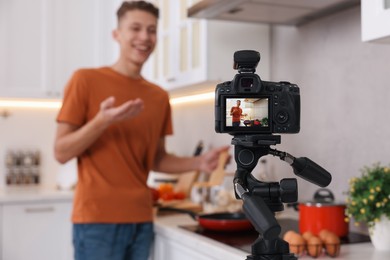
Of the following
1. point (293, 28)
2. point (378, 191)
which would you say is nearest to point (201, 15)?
point (293, 28)

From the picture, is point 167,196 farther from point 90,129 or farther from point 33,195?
point 90,129

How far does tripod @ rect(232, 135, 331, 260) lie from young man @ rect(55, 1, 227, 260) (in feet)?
3.15

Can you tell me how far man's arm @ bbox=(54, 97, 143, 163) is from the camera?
168 centimetres

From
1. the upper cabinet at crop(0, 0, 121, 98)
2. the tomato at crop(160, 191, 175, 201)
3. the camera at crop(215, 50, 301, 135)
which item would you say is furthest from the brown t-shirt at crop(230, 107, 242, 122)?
the upper cabinet at crop(0, 0, 121, 98)

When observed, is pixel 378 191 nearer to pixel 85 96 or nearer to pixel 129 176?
pixel 129 176

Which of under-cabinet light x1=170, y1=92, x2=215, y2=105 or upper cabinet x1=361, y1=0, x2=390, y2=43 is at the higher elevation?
upper cabinet x1=361, y1=0, x2=390, y2=43

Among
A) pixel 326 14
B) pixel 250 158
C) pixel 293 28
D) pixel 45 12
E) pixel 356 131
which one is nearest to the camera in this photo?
pixel 250 158

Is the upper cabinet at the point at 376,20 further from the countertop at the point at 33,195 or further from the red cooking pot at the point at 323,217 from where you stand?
the countertop at the point at 33,195

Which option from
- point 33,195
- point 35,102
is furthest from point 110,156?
point 35,102

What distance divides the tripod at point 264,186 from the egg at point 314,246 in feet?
1.70

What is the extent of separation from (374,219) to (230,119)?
0.68m

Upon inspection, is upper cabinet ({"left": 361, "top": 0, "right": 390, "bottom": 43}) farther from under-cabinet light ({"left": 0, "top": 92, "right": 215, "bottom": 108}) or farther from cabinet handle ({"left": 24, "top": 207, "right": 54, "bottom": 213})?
cabinet handle ({"left": 24, "top": 207, "right": 54, "bottom": 213})

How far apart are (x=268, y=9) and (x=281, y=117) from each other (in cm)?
108

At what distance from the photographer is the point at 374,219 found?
4.67 ft
